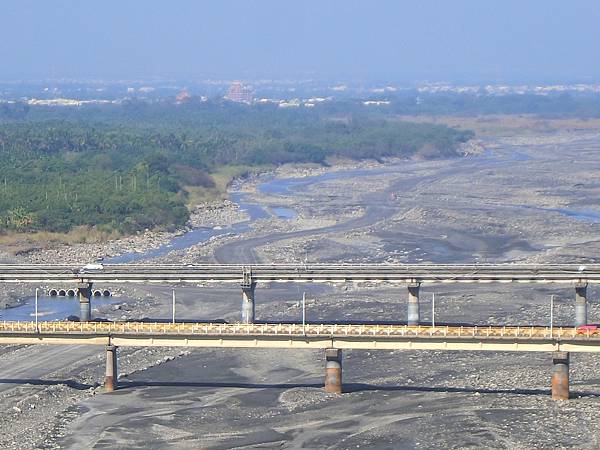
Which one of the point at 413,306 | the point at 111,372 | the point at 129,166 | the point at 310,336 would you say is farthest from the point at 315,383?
the point at 129,166

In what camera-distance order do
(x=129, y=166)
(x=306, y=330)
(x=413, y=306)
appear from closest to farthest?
(x=306, y=330) → (x=413, y=306) → (x=129, y=166)

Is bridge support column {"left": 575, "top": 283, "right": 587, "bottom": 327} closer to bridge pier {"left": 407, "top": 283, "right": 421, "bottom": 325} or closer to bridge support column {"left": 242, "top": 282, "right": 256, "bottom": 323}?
bridge pier {"left": 407, "top": 283, "right": 421, "bottom": 325}

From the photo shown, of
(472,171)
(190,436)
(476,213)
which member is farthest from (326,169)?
(190,436)

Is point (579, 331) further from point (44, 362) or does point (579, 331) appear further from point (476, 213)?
point (476, 213)

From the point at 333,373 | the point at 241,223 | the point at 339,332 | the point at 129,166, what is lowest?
the point at 333,373

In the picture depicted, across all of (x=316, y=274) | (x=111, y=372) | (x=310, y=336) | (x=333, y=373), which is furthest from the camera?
(x=316, y=274)

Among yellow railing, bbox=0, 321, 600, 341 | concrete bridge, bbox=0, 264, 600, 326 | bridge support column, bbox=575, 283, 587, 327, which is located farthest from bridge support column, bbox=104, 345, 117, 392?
bridge support column, bbox=575, 283, 587, 327

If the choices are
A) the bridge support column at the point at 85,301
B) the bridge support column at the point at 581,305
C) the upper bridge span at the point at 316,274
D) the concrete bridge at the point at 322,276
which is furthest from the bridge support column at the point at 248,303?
the bridge support column at the point at 581,305

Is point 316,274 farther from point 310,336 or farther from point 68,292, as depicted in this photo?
point 68,292
